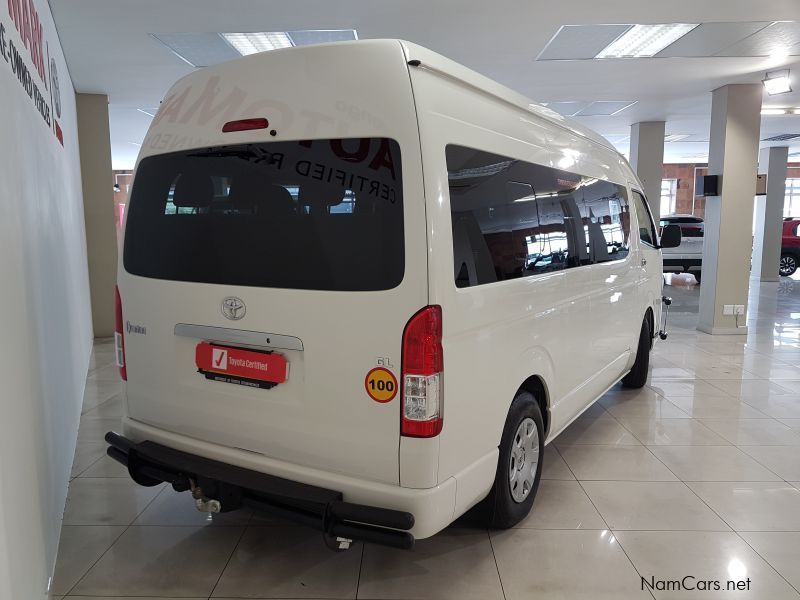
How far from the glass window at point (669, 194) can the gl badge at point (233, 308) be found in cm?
2490

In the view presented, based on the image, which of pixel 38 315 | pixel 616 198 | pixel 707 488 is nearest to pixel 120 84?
pixel 38 315

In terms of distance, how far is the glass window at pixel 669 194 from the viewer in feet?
79.7

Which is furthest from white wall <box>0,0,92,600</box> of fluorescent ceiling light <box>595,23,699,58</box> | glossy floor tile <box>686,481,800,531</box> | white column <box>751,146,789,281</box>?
white column <box>751,146,789,281</box>

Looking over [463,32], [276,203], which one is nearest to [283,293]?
[276,203]

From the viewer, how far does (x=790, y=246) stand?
15.9 metres

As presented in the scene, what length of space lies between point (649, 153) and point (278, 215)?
10.4 meters

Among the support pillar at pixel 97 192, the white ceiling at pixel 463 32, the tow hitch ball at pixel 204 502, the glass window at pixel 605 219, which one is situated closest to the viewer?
the tow hitch ball at pixel 204 502

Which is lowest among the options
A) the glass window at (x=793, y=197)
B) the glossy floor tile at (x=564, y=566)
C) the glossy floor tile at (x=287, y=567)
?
the glossy floor tile at (x=564, y=566)

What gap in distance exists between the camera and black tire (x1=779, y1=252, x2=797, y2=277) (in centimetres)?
1593

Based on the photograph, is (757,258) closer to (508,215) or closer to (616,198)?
(616,198)

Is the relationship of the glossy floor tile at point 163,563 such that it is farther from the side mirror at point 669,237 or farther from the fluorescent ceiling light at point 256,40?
the side mirror at point 669,237

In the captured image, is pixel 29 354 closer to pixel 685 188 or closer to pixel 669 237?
pixel 669 237

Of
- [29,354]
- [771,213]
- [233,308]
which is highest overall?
[771,213]

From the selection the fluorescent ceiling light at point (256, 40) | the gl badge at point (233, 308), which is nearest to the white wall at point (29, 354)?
the gl badge at point (233, 308)
